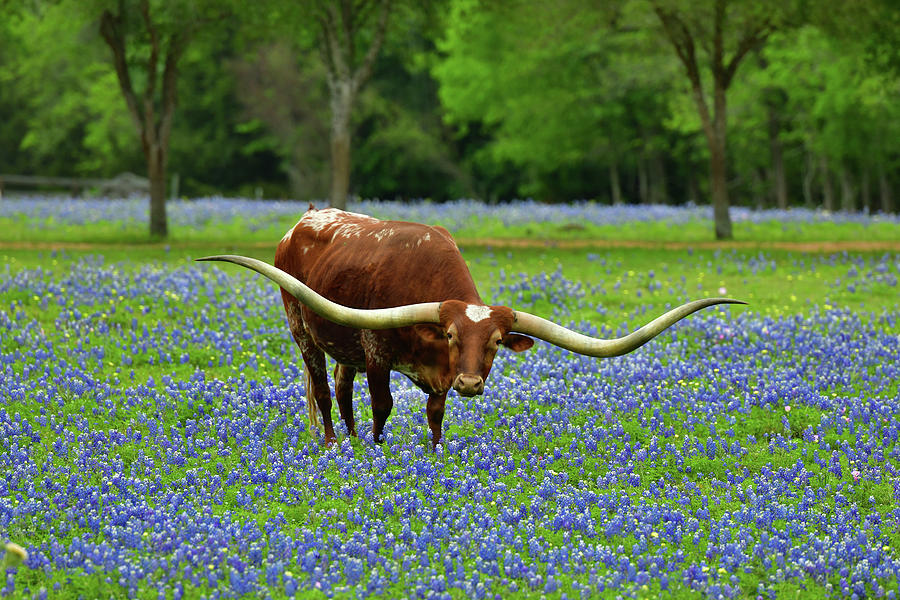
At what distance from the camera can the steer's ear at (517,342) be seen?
799 centimetres

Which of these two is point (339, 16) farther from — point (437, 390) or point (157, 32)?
point (437, 390)

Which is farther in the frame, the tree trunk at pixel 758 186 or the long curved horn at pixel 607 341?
the tree trunk at pixel 758 186

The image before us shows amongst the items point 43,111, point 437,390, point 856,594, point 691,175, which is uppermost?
point 43,111

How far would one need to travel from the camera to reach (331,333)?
8.79 m

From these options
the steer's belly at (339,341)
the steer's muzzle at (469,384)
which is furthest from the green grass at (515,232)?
the steer's muzzle at (469,384)

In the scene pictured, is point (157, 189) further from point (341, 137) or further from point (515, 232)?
point (515, 232)

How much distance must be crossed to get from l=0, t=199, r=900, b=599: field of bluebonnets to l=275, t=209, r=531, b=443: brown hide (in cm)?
65

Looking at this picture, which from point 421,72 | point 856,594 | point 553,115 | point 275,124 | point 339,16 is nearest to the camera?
point 856,594

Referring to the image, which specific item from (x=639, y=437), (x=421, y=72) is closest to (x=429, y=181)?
(x=421, y=72)

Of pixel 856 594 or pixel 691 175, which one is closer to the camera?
pixel 856 594

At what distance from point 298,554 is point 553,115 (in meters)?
47.3

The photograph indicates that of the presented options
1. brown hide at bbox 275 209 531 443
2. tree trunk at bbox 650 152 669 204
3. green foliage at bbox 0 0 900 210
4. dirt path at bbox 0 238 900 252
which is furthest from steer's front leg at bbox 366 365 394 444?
tree trunk at bbox 650 152 669 204

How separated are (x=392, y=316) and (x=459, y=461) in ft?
5.82

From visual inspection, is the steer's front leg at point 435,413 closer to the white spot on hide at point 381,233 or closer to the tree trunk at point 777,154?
the white spot on hide at point 381,233
